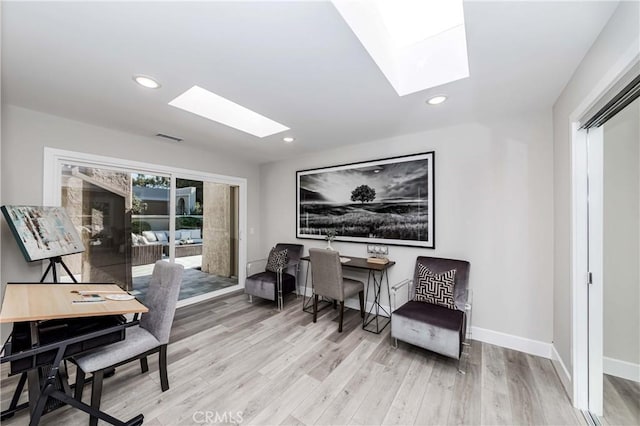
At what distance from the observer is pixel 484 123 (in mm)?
2707

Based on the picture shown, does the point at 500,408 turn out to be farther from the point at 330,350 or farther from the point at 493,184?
the point at 493,184

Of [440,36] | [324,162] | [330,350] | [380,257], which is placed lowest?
[330,350]

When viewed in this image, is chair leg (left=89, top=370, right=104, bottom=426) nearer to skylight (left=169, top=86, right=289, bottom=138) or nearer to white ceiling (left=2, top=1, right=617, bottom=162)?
white ceiling (left=2, top=1, right=617, bottom=162)

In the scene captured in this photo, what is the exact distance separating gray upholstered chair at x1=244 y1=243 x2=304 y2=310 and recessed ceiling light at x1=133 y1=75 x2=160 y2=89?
8.91ft

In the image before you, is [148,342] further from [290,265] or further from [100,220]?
[290,265]

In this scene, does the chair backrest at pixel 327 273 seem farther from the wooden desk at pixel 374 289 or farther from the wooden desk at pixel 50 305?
the wooden desk at pixel 50 305

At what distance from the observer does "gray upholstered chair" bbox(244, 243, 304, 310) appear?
3.61m

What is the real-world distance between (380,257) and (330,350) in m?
1.39

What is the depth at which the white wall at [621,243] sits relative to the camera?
1.75 metres

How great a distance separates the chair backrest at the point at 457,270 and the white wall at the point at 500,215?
0.56 ft

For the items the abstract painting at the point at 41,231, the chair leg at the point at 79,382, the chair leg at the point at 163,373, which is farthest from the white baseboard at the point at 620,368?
the abstract painting at the point at 41,231

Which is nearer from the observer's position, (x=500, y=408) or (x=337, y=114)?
(x=500, y=408)

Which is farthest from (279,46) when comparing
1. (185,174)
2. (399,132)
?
(185,174)

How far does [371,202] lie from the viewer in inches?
138
